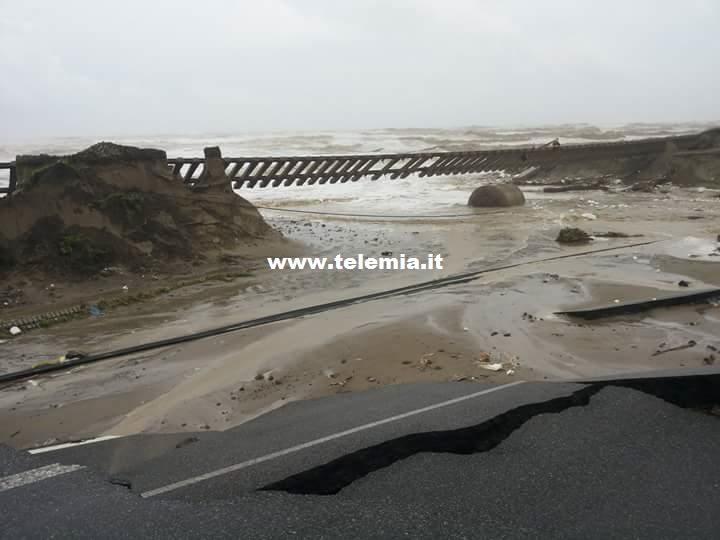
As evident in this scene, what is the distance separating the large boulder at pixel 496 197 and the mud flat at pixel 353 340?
643cm

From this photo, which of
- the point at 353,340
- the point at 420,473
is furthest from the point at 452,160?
the point at 420,473

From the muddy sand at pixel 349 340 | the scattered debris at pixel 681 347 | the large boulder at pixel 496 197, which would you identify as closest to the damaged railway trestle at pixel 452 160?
the large boulder at pixel 496 197

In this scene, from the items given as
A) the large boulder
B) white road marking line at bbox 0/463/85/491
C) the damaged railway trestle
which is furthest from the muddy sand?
the large boulder

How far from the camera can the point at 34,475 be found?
10.2 ft

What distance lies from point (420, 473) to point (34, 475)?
2.11 meters

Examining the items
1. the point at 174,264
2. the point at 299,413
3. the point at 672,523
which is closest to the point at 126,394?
the point at 299,413

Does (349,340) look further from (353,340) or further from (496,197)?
(496,197)

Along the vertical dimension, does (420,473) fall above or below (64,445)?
above

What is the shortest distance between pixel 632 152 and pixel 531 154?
4974 mm

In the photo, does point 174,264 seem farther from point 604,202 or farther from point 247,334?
point 604,202

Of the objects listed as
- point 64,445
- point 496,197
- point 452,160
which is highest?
point 452,160

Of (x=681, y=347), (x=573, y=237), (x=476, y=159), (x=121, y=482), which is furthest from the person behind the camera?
(x=476, y=159)

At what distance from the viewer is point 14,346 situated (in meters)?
6.04

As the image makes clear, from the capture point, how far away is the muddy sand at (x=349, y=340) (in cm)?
431
